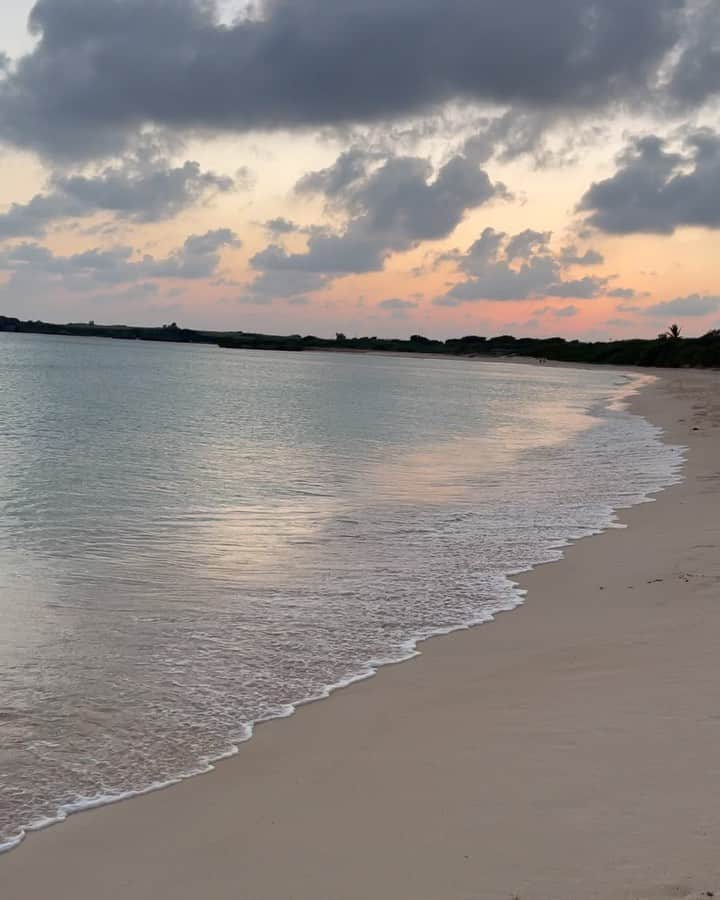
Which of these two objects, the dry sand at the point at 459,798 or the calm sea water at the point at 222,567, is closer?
the dry sand at the point at 459,798

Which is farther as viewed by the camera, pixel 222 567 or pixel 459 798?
pixel 222 567

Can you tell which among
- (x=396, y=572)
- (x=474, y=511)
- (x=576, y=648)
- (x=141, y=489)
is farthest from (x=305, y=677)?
(x=141, y=489)

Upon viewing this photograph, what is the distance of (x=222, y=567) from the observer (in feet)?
38.1

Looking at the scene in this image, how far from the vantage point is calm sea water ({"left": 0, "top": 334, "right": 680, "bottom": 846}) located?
253 inches

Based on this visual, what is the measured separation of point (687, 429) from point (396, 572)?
25.4m

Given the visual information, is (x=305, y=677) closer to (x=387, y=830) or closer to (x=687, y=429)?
(x=387, y=830)

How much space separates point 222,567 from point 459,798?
7017 millimetres

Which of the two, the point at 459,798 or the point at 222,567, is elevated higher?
the point at 459,798

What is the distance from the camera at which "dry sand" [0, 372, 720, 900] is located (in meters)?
4.16

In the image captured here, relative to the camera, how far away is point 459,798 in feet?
16.4

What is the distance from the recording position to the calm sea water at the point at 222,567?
642cm

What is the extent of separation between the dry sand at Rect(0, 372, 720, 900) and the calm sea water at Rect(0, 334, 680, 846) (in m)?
0.48

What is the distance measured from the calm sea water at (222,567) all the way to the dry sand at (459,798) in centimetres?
48

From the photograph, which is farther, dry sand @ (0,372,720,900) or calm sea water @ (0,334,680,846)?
calm sea water @ (0,334,680,846)
